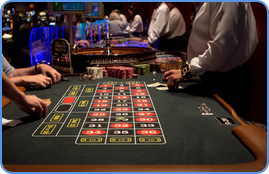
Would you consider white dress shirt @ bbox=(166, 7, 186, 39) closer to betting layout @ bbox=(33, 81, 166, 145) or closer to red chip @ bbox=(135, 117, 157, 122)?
betting layout @ bbox=(33, 81, 166, 145)

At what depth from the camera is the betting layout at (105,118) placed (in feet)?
4.22

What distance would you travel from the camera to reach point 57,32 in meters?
3.56

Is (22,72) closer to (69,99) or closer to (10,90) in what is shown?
(69,99)

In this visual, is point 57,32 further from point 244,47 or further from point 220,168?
point 220,168

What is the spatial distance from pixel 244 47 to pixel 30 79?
75.6 inches

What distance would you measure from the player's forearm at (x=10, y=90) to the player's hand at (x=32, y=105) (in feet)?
0.13

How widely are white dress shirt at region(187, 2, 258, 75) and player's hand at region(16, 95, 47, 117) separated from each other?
130cm

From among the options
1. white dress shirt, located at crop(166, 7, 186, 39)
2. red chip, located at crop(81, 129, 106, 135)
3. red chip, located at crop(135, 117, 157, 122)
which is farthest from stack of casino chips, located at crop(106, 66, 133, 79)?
white dress shirt, located at crop(166, 7, 186, 39)

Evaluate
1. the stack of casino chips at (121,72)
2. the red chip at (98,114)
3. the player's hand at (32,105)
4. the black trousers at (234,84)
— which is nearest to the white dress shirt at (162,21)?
the stack of casino chips at (121,72)

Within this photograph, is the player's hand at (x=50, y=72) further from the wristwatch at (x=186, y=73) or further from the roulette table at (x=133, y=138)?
the wristwatch at (x=186, y=73)

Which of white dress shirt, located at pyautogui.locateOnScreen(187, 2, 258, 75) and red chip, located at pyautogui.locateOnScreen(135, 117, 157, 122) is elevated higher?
white dress shirt, located at pyautogui.locateOnScreen(187, 2, 258, 75)

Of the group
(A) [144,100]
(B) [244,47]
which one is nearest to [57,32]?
(A) [144,100]

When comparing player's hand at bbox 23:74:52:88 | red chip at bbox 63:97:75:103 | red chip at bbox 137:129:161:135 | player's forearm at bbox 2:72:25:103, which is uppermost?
player's forearm at bbox 2:72:25:103

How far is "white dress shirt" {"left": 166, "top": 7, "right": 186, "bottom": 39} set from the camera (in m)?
6.43
